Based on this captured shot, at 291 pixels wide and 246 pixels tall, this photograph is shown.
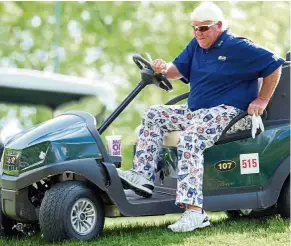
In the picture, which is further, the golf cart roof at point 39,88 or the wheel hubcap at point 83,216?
the golf cart roof at point 39,88

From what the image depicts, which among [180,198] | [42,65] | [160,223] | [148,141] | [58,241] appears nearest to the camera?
[58,241]

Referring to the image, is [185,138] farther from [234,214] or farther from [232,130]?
[234,214]

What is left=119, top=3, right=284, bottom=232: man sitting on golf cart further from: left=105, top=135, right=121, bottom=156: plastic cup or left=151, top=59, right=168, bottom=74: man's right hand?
left=105, top=135, right=121, bottom=156: plastic cup

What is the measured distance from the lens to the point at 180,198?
4.64 meters

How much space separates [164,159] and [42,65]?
42.9 feet

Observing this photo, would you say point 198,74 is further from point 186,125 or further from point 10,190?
point 10,190

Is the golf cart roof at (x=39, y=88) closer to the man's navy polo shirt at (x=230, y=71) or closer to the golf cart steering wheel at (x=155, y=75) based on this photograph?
the golf cart steering wheel at (x=155, y=75)

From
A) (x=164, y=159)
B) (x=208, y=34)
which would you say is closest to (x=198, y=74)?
(x=208, y=34)

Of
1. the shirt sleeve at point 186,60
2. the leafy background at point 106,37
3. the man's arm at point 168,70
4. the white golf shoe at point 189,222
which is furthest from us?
the leafy background at point 106,37

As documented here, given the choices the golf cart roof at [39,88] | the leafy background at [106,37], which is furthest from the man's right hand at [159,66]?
the leafy background at [106,37]

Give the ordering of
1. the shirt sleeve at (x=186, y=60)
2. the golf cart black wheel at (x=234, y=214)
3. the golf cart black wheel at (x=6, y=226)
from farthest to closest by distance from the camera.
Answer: the golf cart black wheel at (x=234, y=214) → the shirt sleeve at (x=186, y=60) → the golf cart black wheel at (x=6, y=226)

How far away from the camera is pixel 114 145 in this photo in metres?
4.83

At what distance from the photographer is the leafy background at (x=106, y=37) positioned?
17.1 meters

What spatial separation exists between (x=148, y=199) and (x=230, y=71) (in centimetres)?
95
